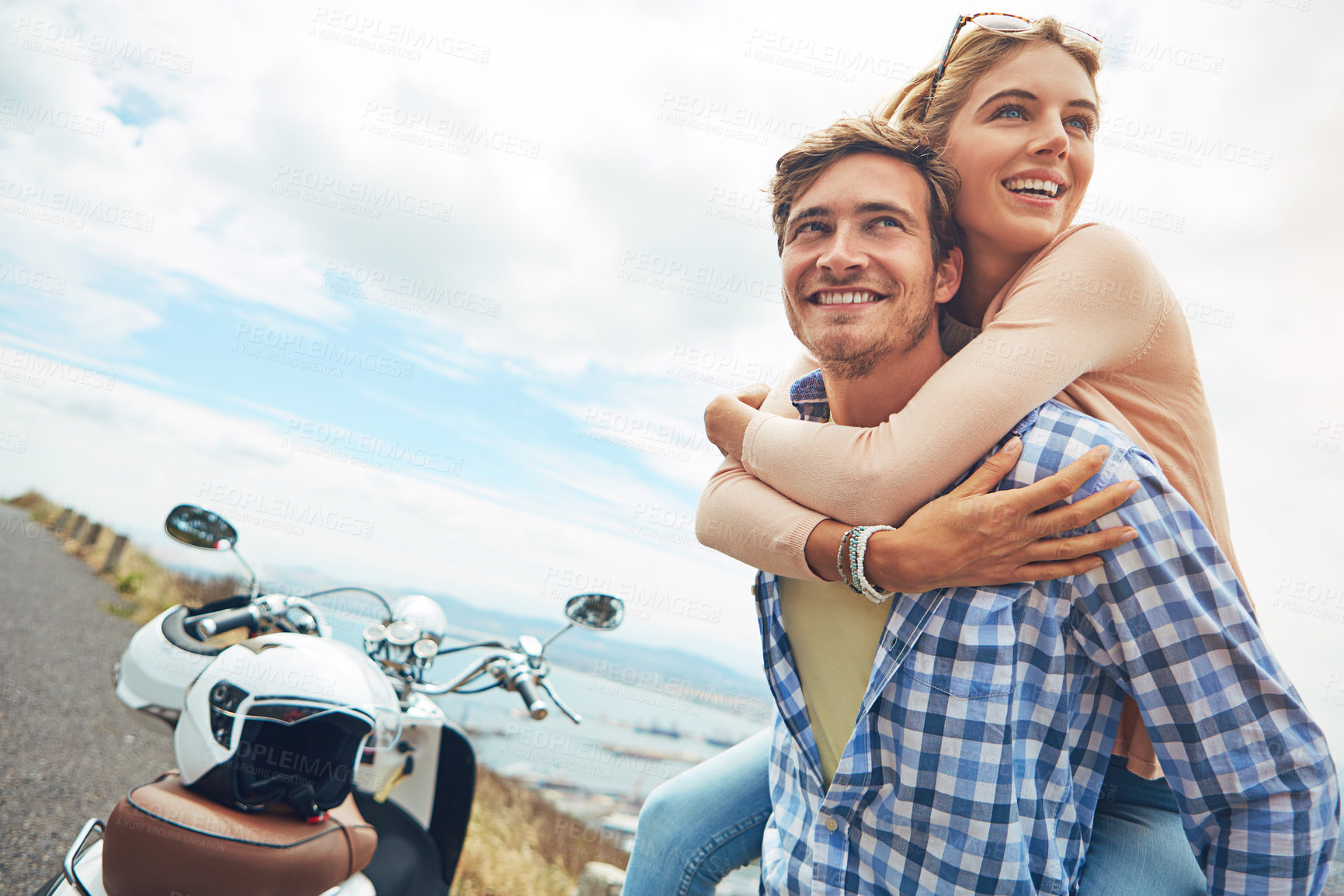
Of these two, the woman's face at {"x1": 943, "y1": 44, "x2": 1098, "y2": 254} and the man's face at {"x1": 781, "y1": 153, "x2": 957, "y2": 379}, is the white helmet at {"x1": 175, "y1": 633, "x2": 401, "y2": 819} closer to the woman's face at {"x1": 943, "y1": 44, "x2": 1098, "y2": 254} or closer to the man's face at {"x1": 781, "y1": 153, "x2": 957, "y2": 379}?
the man's face at {"x1": 781, "y1": 153, "x2": 957, "y2": 379}

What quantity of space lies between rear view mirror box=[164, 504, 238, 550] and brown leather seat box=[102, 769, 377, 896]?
0.78 meters

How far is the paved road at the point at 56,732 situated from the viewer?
147 inches

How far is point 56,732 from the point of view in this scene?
207 inches

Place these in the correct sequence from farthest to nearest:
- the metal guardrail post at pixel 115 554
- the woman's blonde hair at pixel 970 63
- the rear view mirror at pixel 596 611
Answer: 1. the metal guardrail post at pixel 115 554
2. the rear view mirror at pixel 596 611
3. the woman's blonde hair at pixel 970 63

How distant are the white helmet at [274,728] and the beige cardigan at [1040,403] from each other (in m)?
1.04

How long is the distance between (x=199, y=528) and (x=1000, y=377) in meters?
2.27

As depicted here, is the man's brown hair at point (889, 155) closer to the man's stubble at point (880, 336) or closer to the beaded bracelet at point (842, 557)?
the man's stubble at point (880, 336)

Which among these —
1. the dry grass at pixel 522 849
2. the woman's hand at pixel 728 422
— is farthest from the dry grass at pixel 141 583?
the woman's hand at pixel 728 422

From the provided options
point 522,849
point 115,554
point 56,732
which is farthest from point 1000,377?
point 115,554

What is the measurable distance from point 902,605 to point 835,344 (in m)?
0.55

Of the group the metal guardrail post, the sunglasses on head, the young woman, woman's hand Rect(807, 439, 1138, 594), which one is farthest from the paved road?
the sunglasses on head

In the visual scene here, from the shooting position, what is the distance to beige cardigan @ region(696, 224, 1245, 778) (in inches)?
48.9

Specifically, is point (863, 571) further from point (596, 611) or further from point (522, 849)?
point (522, 849)

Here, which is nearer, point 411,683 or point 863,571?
point 863,571
